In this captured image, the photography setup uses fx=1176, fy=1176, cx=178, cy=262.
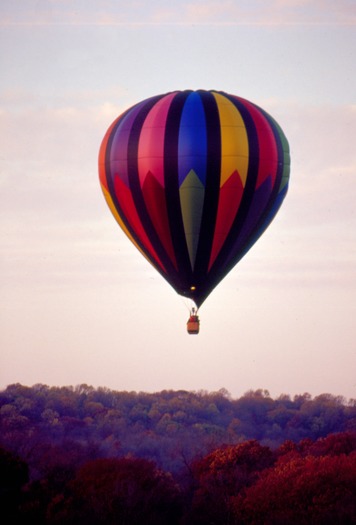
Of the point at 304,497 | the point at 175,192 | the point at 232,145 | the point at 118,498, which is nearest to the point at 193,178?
the point at 175,192

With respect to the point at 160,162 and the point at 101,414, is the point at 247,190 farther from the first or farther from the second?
the point at 101,414

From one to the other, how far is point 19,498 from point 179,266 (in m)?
11.7

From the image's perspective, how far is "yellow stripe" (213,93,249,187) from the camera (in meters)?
40.7

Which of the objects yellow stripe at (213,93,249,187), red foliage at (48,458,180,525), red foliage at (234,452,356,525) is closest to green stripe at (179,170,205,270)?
yellow stripe at (213,93,249,187)

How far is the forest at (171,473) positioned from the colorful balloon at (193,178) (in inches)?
418

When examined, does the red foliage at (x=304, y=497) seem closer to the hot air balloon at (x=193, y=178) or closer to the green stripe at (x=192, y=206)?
the hot air balloon at (x=193, y=178)

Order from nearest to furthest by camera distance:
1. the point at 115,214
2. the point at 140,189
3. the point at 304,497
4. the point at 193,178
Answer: the point at 193,178, the point at 140,189, the point at 115,214, the point at 304,497

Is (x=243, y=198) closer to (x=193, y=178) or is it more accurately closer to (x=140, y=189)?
(x=193, y=178)

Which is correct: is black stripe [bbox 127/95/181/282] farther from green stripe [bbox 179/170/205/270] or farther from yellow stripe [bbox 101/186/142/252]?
yellow stripe [bbox 101/186/142/252]

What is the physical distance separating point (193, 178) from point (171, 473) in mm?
44511

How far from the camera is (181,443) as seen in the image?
114 meters

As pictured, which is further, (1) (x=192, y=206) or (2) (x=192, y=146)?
(1) (x=192, y=206)

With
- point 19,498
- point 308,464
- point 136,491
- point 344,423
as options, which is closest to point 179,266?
point 19,498

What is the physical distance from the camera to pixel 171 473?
81.5 metres
